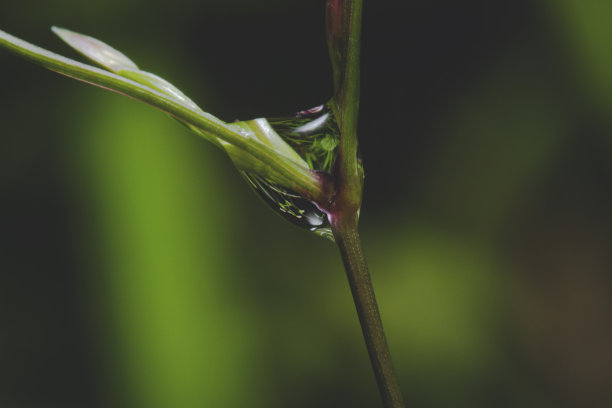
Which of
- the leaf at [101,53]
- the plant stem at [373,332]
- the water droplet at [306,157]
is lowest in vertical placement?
the plant stem at [373,332]

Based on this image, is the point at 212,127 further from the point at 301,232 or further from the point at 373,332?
the point at 301,232

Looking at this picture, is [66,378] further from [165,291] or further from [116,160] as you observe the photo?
[116,160]

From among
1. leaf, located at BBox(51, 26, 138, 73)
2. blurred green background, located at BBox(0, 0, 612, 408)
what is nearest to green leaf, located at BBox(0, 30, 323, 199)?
leaf, located at BBox(51, 26, 138, 73)

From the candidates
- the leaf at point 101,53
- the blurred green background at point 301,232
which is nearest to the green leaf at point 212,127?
the leaf at point 101,53

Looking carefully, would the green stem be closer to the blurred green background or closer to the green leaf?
the green leaf

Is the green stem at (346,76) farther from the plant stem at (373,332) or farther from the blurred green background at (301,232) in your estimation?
the blurred green background at (301,232)

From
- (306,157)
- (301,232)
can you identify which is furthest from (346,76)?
(301,232)
